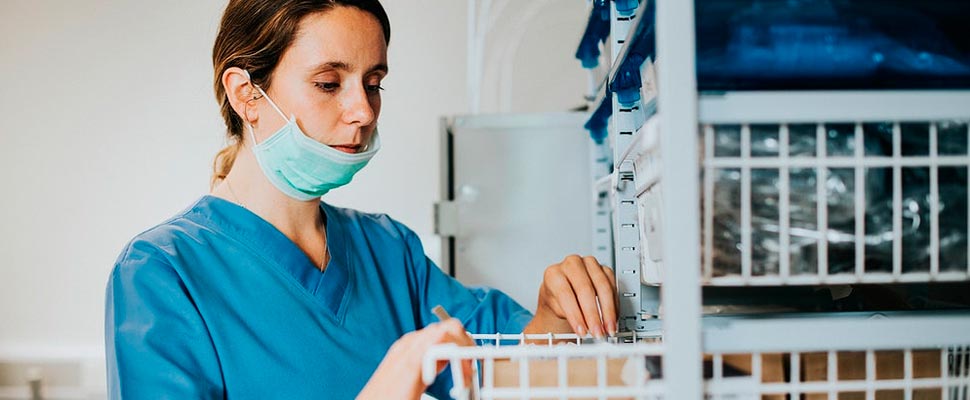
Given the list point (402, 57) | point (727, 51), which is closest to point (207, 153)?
point (402, 57)

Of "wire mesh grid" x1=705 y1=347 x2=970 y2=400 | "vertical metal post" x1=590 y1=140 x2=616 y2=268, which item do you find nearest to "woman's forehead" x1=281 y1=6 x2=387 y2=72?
"vertical metal post" x1=590 y1=140 x2=616 y2=268

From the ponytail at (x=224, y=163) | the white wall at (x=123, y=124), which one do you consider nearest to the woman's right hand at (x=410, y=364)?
the ponytail at (x=224, y=163)

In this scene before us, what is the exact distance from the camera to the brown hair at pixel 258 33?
1.00 meters

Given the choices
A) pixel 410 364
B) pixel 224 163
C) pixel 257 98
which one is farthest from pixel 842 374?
pixel 224 163

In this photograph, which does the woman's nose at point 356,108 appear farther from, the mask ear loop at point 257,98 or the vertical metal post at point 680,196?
the vertical metal post at point 680,196

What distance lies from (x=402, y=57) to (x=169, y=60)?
0.69 m

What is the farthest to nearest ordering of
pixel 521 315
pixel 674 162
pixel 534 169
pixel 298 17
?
pixel 534 169 → pixel 521 315 → pixel 298 17 → pixel 674 162

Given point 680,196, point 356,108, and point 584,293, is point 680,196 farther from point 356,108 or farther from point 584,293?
point 356,108

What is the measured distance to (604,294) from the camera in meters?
0.81

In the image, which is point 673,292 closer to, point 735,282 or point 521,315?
point 735,282

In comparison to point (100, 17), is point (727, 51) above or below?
below

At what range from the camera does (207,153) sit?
6.41 ft

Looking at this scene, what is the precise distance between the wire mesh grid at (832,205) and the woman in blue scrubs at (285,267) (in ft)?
0.96

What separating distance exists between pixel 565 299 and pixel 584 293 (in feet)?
0.08
